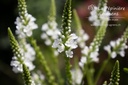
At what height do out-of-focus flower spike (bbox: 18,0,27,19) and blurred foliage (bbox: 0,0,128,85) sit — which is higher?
blurred foliage (bbox: 0,0,128,85)

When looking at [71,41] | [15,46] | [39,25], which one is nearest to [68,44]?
[71,41]

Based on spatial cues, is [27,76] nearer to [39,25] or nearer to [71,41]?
[71,41]

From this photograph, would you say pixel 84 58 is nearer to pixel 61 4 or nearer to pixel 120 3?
pixel 120 3

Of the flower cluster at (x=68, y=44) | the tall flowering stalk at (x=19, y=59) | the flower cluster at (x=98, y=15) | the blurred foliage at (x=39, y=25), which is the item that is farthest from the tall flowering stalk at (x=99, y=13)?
the blurred foliage at (x=39, y=25)

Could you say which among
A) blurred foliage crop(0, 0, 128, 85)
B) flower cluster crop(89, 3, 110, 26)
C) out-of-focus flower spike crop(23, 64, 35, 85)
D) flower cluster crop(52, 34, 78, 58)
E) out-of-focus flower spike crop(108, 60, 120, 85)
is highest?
blurred foliage crop(0, 0, 128, 85)

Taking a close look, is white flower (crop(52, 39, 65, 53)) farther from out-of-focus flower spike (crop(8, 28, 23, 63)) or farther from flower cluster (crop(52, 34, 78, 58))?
out-of-focus flower spike (crop(8, 28, 23, 63))

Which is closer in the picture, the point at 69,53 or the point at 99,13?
the point at 69,53

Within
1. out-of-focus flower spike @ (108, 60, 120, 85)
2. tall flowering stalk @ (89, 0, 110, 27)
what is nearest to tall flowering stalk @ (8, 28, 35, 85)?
out-of-focus flower spike @ (108, 60, 120, 85)

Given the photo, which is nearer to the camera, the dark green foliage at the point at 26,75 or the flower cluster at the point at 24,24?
the dark green foliage at the point at 26,75

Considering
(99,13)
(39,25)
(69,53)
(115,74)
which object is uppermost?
(39,25)

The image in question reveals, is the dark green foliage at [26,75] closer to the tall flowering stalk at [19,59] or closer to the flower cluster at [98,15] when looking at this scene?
the tall flowering stalk at [19,59]

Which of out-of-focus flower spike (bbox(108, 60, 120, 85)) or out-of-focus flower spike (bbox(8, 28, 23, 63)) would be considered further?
out-of-focus flower spike (bbox(8, 28, 23, 63))
